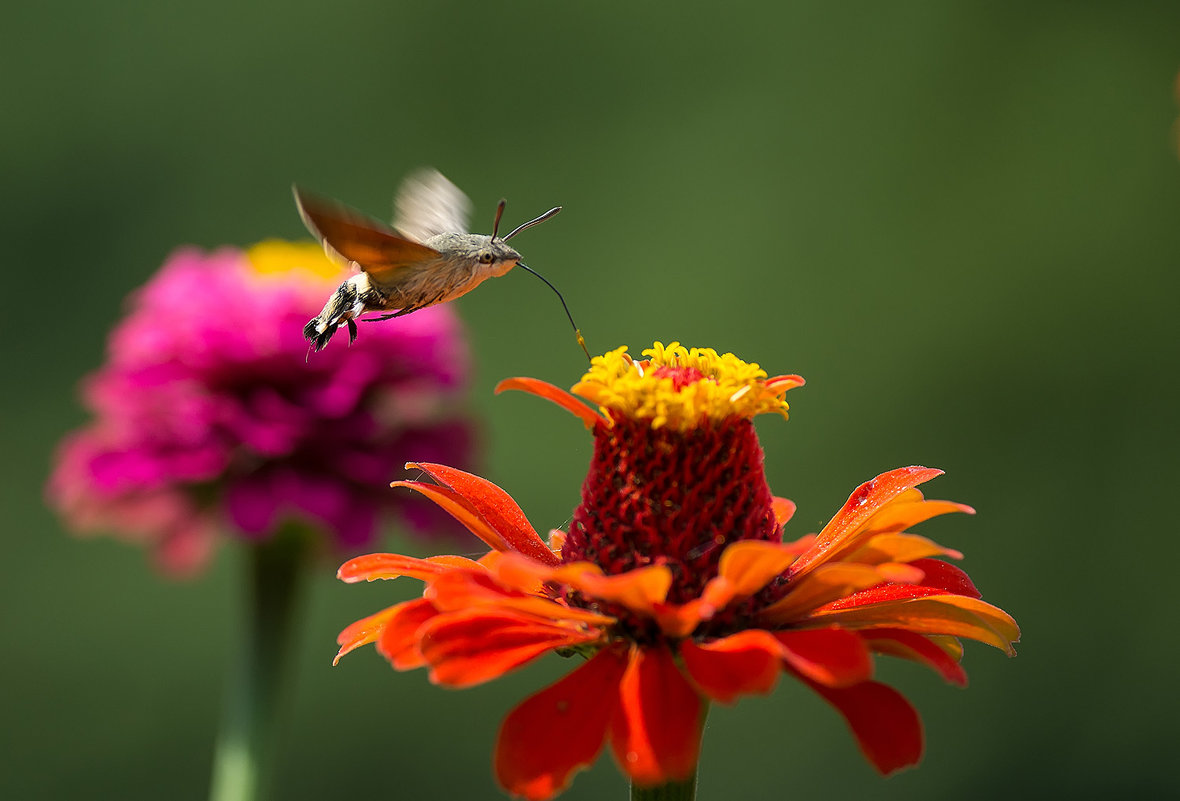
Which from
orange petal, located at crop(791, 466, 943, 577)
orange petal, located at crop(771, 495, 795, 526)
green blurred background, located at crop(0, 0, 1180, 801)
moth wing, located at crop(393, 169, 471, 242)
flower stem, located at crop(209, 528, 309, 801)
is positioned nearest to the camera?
orange petal, located at crop(791, 466, 943, 577)

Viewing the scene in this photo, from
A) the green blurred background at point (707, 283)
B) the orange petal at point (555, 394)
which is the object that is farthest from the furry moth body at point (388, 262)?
the green blurred background at point (707, 283)

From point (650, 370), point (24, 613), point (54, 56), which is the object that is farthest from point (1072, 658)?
point (54, 56)

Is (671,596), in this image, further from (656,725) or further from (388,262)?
(388,262)

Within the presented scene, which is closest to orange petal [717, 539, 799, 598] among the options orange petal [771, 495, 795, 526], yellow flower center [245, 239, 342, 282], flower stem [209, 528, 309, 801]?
orange petal [771, 495, 795, 526]

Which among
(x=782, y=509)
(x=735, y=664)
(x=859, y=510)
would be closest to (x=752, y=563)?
(x=735, y=664)

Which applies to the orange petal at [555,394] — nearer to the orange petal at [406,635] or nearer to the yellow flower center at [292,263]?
the orange petal at [406,635]

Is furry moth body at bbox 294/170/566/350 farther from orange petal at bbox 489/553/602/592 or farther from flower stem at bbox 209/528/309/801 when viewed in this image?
flower stem at bbox 209/528/309/801
